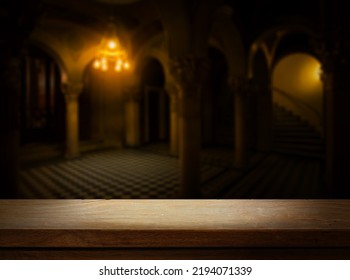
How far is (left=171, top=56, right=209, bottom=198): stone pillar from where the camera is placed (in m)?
5.27

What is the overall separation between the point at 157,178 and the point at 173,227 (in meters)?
6.59

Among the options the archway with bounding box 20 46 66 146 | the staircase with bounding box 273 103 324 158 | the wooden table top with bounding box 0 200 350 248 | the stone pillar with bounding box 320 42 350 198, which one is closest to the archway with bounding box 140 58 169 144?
the archway with bounding box 20 46 66 146

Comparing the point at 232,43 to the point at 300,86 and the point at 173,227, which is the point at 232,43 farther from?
the point at 300,86

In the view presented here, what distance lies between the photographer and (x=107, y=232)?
104 centimetres

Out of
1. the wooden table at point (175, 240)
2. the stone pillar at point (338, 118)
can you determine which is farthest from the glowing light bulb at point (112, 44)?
the wooden table at point (175, 240)

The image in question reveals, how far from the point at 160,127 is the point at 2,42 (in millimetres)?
13178

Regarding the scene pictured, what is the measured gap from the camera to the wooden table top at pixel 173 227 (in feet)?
3.38

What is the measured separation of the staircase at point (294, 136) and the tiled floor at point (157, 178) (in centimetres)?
85

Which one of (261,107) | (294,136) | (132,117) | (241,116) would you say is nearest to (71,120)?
(132,117)

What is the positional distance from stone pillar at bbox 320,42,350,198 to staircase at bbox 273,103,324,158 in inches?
232

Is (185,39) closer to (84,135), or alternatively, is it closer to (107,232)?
Answer: (107,232)

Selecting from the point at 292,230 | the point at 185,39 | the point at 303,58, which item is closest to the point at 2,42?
the point at 185,39

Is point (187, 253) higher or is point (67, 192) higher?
point (187, 253)
